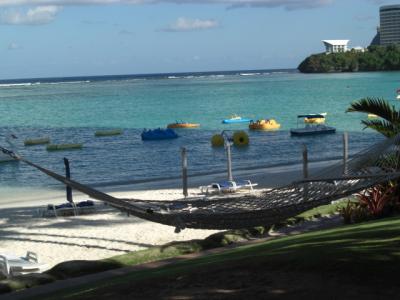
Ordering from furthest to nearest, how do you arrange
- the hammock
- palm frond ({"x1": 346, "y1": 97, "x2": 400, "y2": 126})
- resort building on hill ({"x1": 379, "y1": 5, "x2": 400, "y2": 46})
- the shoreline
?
1. resort building on hill ({"x1": 379, "y1": 5, "x2": 400, "y2": 46})
2. the shoreline
3. palm frond ({"x1": 346, "y1": 97, "x2": 400, "y2": 126})
4. the hammock

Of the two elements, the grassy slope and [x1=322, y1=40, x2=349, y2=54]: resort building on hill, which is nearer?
the grassy slope

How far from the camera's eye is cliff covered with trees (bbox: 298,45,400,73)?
15088 centimetres

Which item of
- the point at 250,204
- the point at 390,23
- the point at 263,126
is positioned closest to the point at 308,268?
the point at 250,204

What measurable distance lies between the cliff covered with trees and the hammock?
148m

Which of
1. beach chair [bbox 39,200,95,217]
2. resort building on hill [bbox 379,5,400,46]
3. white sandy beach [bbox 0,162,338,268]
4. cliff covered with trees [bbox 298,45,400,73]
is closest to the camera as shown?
white sandy beach [bbox 0,162,338,268]

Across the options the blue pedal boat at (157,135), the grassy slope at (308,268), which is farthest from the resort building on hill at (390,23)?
the grassy slope at (308,268)

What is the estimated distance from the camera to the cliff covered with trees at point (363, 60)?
495 feet

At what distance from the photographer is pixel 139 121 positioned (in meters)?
54.7

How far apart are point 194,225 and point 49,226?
650 centimetres

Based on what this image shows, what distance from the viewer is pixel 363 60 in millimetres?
156125

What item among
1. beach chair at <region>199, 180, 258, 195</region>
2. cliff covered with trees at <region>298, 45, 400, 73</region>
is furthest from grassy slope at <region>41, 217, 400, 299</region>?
cliff covered with trees at <region>298, 45, 400, 73</region>

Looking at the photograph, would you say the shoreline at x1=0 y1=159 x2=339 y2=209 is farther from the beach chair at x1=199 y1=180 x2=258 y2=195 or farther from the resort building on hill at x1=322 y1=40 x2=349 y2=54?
the resort building on hill at x1=322 y1=40 x2=349 y2=54

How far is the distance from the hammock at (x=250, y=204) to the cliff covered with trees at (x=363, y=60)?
14781 centimetres

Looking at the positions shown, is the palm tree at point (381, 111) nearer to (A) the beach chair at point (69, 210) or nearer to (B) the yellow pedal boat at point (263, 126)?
(A) the beach chair at point (69, 210)
